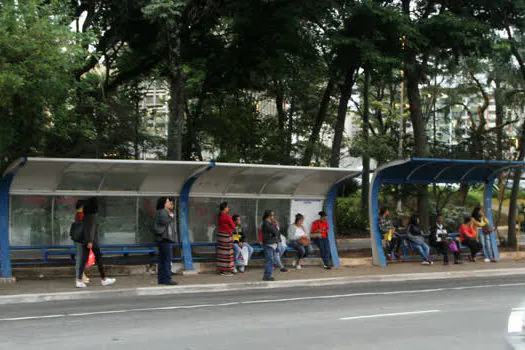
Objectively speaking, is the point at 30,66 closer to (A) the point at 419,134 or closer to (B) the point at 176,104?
(B) the point at 176,104

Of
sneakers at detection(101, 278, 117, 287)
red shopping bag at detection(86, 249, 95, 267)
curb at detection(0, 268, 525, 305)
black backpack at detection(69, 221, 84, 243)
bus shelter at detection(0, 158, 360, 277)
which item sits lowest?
curb at detection(0, 268, 525, 305)

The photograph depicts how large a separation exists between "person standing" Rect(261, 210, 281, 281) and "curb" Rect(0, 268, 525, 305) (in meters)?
0.39

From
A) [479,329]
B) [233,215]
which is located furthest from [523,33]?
[479,329]

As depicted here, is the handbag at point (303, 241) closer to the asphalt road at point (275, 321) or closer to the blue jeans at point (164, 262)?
the asphalt road at point (275, 321)

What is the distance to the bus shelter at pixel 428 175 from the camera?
17.1m

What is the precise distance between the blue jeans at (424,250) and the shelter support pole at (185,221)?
6.42 m

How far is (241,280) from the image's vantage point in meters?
14.0

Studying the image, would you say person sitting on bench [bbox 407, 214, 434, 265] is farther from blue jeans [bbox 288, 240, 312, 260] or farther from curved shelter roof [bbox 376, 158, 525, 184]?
blue jeans [bbox 288, 240, 312, 260]

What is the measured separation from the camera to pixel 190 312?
9.94 metres

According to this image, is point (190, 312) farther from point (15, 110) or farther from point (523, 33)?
point (523, 33)

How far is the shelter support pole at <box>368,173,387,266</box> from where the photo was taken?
17172 mm

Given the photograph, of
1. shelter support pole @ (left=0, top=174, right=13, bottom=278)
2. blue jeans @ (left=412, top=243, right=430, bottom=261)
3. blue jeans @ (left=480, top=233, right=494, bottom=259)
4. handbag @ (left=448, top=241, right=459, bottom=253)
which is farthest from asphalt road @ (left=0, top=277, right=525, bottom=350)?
blue jeans @ (left=480, top=233, right=494, bottom=259)

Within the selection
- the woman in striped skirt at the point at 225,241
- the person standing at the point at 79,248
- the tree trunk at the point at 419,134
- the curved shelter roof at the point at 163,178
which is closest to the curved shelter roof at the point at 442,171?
the tree trunk at the point at 419,134

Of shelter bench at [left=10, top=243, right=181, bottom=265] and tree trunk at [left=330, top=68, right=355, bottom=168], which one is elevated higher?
tree trunk at [left=330, top=68, right=355, bottom=168]
